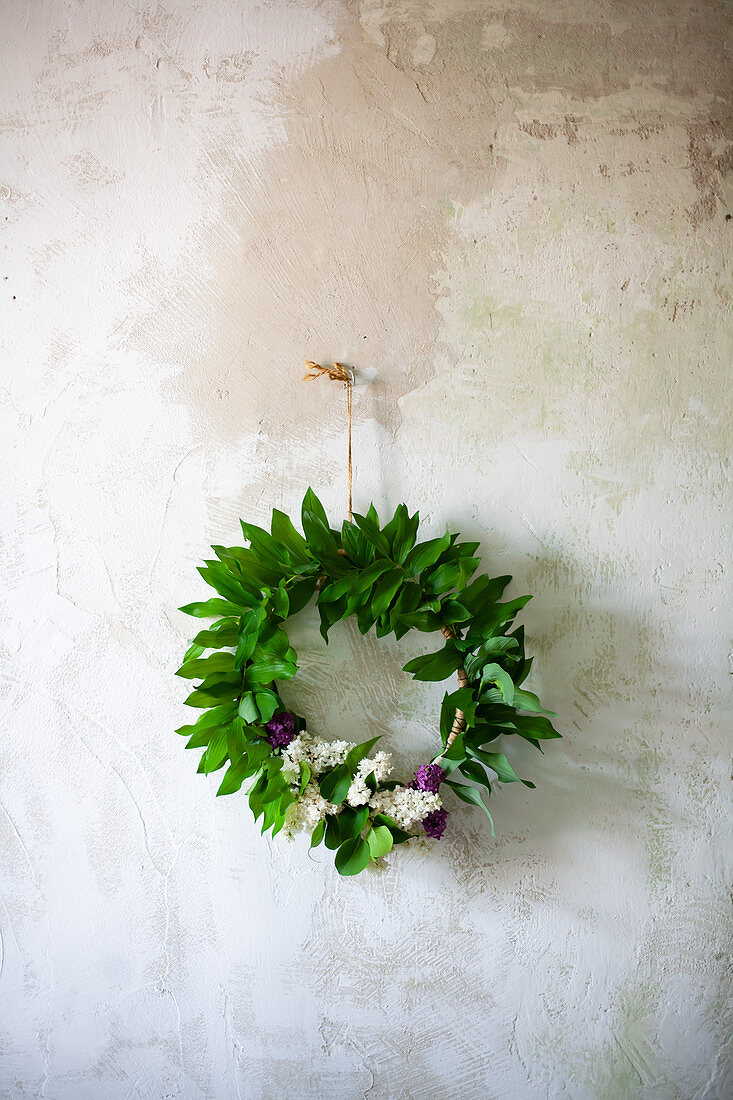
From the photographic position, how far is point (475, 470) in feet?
3.75

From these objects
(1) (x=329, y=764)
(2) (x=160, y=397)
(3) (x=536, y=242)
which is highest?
(3) (x=536, y=242)

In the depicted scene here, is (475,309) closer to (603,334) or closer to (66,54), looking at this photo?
(603,334)

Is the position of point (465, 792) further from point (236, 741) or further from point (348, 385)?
point (348, 385)

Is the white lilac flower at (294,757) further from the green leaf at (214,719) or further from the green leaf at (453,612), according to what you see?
the green leaf at (453,612)

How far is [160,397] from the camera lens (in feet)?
3.80

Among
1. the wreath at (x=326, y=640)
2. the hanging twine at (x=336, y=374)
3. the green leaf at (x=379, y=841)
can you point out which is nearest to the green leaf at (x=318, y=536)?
the wreath at (x=326, y=640)

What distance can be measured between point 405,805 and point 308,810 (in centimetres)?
15

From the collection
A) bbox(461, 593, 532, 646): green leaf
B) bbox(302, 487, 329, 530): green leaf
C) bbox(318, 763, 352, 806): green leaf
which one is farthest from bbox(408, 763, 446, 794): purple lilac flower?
bbox(302, 487, 329, 530): green leaf

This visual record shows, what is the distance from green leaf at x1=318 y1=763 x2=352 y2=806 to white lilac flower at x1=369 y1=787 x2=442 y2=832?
48mm

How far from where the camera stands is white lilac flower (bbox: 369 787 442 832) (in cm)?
101

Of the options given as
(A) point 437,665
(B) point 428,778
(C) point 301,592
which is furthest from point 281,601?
(B) point 428,778

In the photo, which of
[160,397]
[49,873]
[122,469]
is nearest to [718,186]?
[160,397]

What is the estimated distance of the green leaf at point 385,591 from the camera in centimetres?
100

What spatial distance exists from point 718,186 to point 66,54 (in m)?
1.20
